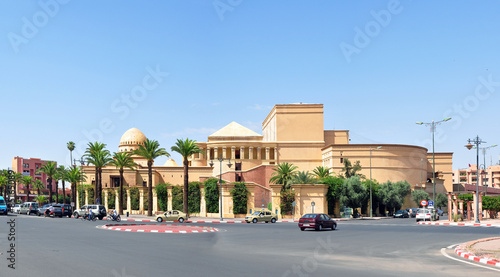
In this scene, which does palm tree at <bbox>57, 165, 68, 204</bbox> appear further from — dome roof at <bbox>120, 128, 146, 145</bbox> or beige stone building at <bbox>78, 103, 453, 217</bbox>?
dome roof at <bbox>120, 128, 146, 145</bbox>

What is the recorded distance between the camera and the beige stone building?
86.0m

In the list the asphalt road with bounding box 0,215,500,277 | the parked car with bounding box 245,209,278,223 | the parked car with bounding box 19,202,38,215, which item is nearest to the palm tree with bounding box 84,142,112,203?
the parked car with bounding box 19,202,38,215

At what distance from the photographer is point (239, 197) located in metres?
57.2

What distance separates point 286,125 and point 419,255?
259ft

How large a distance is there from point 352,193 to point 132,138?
201ft

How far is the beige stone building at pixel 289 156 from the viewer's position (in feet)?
282

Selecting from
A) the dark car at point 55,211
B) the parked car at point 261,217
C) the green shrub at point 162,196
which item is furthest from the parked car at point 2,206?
the parked car at point 261,217

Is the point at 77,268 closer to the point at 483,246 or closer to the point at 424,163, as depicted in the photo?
the point at 483,246

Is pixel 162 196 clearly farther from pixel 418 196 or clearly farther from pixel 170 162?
pixel 170 162

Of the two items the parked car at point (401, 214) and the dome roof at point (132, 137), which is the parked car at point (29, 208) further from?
the parked car at point (401, 214)

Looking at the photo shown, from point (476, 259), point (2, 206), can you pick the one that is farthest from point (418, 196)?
point (476, 259)

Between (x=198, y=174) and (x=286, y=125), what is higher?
(x=286, y=125)

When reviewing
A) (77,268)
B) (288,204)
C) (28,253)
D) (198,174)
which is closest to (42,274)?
(77,268)

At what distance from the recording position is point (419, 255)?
1712cm
